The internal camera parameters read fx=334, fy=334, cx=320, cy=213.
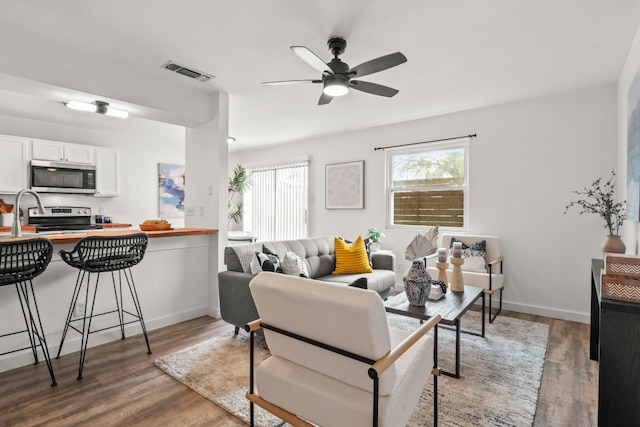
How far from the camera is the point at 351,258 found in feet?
12.9

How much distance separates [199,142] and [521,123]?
383 cm

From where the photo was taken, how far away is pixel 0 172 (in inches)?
182

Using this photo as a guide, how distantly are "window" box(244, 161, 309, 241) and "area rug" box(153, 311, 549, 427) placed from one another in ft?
11.2

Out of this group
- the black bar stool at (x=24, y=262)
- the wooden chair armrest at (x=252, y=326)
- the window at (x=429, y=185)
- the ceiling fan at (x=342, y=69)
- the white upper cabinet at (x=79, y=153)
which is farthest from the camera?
the white upper cabinet at (x=79, y=153)

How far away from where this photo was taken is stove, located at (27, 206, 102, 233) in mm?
4988

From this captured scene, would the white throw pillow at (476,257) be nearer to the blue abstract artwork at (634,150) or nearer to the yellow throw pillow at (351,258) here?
the yellow throw pillow at (351,258)

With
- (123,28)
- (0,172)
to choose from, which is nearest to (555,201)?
(123,28)

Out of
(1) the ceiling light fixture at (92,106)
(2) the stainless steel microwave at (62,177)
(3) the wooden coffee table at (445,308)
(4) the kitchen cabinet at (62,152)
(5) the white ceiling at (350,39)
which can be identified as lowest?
(3) the wooden coffee table at (445,308)

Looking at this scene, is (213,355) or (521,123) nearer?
(213,355)

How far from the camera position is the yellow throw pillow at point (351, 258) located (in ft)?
12.8

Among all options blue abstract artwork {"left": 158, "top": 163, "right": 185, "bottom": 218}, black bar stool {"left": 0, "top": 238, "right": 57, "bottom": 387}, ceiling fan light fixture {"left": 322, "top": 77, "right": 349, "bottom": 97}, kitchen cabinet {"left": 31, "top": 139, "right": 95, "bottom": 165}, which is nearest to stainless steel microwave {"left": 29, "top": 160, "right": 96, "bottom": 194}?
kitchen cabinet {"left": 31, "top": 139, "right": 95, "bottom": 165}

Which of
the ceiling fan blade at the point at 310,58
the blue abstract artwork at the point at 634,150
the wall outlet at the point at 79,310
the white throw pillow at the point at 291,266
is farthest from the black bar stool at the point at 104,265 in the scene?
the blue abstract artwork at the point at 634,150

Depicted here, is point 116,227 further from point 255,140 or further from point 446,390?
point 446,390

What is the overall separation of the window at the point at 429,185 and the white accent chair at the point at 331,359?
321 centimetres
